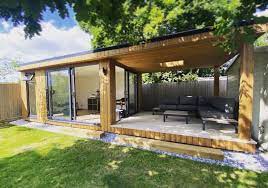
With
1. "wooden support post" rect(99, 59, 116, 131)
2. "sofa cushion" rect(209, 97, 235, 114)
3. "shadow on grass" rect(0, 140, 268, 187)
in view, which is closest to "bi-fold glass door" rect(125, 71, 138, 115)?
"wooden support post" rect(99, 59, 116, 131)

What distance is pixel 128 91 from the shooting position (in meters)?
8.12

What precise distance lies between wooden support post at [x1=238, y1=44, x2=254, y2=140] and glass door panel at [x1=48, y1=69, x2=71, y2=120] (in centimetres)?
592

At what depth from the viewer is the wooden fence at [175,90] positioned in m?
9.93

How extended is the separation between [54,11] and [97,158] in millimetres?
3205

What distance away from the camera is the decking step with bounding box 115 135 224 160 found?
12.7ft

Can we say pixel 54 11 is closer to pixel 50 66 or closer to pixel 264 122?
pixel 264 122

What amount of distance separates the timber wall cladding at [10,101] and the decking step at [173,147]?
704 cm

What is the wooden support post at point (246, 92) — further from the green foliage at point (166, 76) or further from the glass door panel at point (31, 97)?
the green foliage at point (166, 76)

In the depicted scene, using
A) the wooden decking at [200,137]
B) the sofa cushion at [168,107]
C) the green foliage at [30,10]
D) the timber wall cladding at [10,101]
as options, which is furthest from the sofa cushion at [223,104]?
the timber wall cladding at [10,101]

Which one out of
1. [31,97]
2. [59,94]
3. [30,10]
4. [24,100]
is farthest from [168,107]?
[24,100]

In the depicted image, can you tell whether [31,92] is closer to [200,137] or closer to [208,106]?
[200,137]

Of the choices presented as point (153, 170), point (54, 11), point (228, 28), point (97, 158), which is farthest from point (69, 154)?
point (228, 28)

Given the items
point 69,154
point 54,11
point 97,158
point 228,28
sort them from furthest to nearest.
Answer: point 69,154
point 97,158
point 228,28
point 54,11

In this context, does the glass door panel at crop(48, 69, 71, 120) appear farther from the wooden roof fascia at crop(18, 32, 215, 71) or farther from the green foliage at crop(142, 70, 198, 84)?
the green foliage at crop(142, 70, 198, 84)
